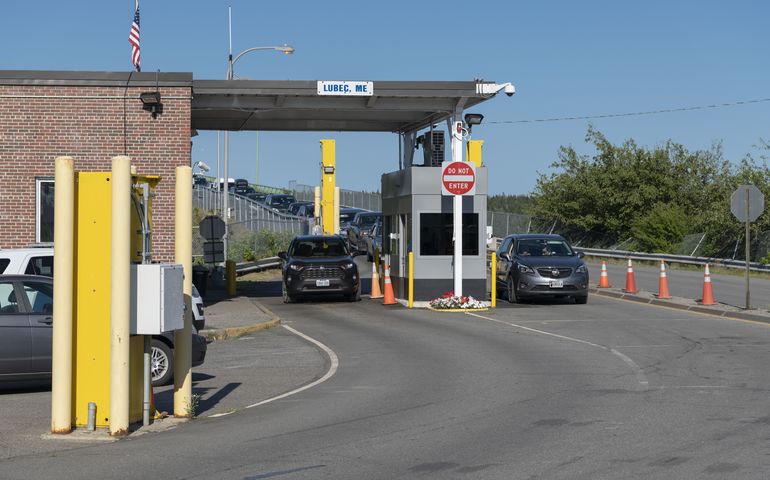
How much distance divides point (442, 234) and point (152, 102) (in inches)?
307

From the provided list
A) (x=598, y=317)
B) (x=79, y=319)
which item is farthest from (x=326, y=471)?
(x=598, y=317)

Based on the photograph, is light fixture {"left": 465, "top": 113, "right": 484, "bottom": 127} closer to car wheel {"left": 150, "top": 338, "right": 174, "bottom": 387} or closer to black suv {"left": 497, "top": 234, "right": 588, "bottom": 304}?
black suv {"left": 497, "top": 234, "right": 588, "bottom": 304}

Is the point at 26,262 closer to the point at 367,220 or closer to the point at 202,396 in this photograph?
the point at 202,396

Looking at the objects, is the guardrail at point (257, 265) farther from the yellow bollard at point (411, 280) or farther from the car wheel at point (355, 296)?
the yellow bollard at point (411, 280)

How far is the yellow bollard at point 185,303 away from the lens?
11688mm

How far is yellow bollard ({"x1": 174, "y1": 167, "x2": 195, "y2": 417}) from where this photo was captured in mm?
11688

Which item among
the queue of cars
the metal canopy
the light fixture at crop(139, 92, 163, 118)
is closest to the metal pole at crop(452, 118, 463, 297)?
the metal canopy

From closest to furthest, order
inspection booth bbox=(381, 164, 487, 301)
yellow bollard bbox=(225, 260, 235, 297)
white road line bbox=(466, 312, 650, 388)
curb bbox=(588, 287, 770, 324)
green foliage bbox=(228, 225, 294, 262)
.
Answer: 1. white road line bbox=(466, 312, 650, 388)
2. curb bbox=(588, 287, 770, 324)
3. inspection booth bbox=(381, 164, 487, 301)
4. yellow bollard bbox=(225, 260, 235, 297)
5. green foliage bbox=(228, 225, 294, 262)

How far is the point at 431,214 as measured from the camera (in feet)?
90.9

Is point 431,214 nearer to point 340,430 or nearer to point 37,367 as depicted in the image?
point 37,367

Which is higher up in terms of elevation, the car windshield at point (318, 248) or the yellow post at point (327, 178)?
the yellow post at point (327, 178)

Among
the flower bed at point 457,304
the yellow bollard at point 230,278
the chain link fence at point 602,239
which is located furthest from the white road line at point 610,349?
the chain link fence at point 602,239

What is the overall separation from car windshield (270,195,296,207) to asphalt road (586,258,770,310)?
142 feet

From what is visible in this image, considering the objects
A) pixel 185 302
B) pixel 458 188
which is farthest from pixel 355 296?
pixel 185 302
